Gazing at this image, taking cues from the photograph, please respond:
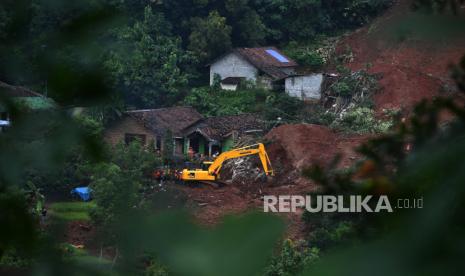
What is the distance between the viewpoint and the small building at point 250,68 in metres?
12.2

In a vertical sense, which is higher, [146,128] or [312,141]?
[146,128]

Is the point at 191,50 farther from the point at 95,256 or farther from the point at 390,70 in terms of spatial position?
the point at 95,256

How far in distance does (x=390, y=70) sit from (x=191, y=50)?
387cm

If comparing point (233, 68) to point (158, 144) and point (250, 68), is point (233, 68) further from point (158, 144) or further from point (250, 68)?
point (158, 144)

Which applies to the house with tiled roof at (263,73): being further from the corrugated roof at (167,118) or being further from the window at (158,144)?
the window at (158,144)

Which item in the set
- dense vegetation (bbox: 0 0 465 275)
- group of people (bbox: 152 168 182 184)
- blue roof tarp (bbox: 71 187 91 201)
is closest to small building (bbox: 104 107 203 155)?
group of people (bbox: 152 168 182 184)

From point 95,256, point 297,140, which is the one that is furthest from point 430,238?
point 297,140

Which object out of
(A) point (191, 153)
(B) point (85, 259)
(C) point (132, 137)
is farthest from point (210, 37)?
(B) point (85, 259)

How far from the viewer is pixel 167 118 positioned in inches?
395

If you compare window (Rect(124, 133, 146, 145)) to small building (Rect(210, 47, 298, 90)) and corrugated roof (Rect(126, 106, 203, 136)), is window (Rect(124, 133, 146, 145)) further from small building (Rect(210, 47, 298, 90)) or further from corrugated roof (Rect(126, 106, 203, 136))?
small building (Rect(210, 47, 298, 90))

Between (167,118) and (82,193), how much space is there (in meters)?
2.72

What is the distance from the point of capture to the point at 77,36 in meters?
0.58

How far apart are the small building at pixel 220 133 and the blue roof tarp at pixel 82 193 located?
259 centimetres

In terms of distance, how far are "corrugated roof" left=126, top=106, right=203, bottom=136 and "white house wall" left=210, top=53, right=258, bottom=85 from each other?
223cm
